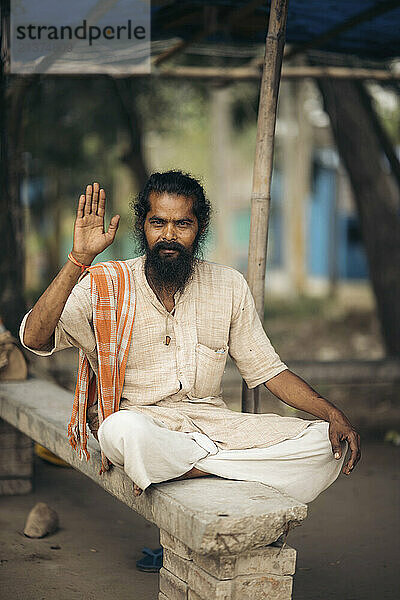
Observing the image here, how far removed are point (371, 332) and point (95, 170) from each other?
21.9 feet

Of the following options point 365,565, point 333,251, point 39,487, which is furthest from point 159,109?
point 365,565

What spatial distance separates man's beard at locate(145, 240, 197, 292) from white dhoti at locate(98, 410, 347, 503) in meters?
0.59

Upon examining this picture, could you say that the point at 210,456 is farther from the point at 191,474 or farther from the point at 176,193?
Result: the point at 176,193

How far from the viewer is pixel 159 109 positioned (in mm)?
13906

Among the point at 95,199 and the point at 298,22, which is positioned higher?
the point at 298,22

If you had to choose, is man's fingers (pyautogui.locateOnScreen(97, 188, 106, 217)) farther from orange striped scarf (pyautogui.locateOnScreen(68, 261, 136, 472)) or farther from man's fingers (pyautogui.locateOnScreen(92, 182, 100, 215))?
orange striped scarf (pyautogui.locateOnScreen(68, 261, 136, 472))

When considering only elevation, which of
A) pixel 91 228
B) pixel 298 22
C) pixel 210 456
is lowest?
pixel 210 456

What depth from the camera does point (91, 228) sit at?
9.82 ft

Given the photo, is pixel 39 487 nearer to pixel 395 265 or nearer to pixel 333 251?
pixel 395 265

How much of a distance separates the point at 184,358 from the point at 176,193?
68cm

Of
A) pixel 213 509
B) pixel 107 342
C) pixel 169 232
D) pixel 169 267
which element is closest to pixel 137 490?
pixel 213 509

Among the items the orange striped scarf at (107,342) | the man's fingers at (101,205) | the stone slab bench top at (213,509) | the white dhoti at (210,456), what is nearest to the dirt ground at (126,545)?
the stone slab bench top at (213,509)

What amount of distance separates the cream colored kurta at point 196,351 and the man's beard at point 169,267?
6 centimetres

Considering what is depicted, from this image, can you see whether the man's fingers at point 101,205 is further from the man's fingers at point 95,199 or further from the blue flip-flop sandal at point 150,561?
the blue flip-flop sandal at point 150,561
